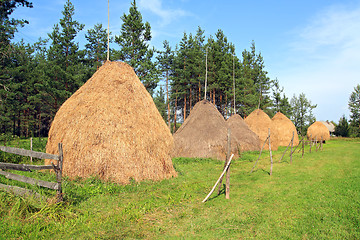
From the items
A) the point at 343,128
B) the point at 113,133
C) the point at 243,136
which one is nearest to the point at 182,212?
the point at 113,133

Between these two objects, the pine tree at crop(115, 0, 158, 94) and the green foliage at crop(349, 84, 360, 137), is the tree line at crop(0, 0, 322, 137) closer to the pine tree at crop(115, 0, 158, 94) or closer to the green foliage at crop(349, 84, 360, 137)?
the pine tree at crop(115, 0, 158, 94)

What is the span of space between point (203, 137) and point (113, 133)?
28.1ft

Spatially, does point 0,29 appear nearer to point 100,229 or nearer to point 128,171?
point 128,171

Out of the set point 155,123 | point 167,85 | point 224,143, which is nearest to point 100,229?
point 155,123

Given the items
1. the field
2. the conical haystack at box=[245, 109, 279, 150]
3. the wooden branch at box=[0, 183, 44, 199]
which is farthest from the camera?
the conical haystack at box=[245, 109, 279, 150]

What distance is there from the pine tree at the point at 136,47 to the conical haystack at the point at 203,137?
53.8ft

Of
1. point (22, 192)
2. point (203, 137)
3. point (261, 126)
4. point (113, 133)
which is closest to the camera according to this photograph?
point (22, 192)

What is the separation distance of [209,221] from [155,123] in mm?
5446

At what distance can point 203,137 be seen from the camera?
16469 mm

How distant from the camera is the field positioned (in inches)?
204

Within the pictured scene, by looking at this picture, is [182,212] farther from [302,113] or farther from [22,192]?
[302,113]

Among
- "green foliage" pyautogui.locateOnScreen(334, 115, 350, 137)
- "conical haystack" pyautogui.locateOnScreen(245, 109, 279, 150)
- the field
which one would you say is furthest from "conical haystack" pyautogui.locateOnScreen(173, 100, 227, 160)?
"green foliage" pyautogui.locateOnScreen(334, 115, 350, 137)

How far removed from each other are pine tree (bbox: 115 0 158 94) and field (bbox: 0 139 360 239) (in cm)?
2485

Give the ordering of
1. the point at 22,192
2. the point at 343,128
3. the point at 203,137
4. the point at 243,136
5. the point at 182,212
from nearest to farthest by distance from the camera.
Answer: the point at 22,192
the point at 182,212
the point at 203,137
the point at 243,136
the point at 343,128
